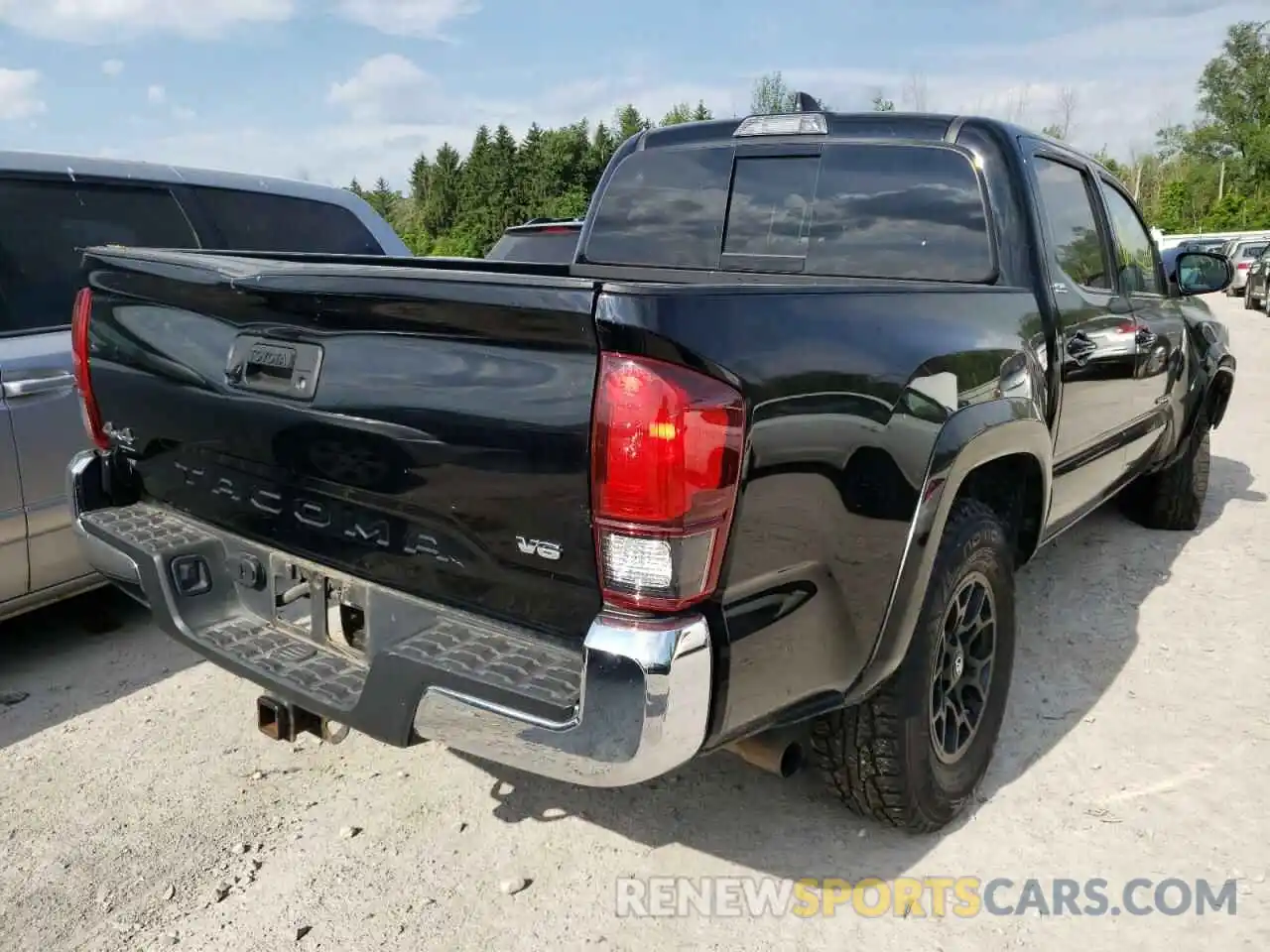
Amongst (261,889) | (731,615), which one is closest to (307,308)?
(731,615)

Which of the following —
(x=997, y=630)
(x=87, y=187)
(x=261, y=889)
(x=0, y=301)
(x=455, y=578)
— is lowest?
(x=261, y=889)

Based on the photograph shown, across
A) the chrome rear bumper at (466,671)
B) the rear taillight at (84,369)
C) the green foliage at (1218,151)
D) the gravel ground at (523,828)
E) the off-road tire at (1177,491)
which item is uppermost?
the green foliage at (1218,151)

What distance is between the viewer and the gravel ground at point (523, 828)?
2354 mm

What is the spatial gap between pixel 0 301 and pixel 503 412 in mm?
2764

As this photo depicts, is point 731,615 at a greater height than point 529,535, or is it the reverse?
point 529,535

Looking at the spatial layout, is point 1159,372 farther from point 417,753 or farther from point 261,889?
point 261,889

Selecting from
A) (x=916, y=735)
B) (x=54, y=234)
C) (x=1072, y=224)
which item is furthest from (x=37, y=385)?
(x=1072, y=224)

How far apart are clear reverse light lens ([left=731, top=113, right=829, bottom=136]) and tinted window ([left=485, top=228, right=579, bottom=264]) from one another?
14.0 ft

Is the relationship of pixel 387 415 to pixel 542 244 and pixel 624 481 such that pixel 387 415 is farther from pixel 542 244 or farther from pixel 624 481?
pixel 542 244

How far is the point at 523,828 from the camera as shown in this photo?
2730 millimetres

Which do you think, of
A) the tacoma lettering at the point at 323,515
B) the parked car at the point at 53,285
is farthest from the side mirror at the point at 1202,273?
the parked car at the point at 53,285

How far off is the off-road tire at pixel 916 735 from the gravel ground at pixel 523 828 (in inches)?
5.8

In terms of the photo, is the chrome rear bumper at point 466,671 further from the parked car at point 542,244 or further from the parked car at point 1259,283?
the parked car at point 1259,283

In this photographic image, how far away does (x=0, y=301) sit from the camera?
3588 mm
